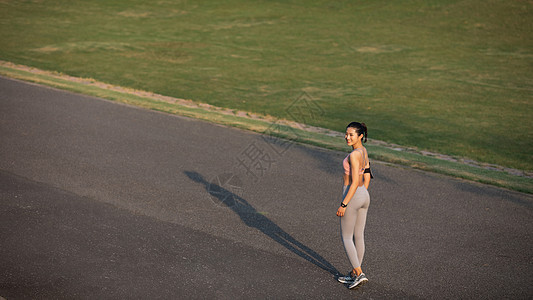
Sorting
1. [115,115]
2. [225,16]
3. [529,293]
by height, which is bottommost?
[529,293]

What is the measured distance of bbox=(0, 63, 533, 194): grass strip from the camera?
10.4 metres

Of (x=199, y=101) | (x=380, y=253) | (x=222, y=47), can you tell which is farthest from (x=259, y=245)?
(x=222, y=47)

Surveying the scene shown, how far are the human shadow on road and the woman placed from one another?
552mm

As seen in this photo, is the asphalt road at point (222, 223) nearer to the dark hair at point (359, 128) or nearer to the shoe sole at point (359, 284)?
the shoe sole at point (359, 284)

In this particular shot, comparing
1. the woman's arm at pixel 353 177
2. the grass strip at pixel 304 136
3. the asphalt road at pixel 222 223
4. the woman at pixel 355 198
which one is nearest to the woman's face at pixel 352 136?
the woman at pixel 355 198

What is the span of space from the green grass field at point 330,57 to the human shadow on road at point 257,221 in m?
6.66

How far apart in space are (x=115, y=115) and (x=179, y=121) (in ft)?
5.70

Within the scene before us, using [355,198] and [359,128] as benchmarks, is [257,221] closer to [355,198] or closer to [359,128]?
[355,198]

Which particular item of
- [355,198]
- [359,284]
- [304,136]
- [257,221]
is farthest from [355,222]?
[304,136]

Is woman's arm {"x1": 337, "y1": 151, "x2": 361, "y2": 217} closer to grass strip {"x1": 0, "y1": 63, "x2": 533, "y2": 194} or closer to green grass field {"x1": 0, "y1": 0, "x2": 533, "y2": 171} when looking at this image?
grass strip {"x1": 0, "y1": 63, "x2": 533, "y2": 194}

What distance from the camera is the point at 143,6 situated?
4306 cm

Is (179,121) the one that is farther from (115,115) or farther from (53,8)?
(53,8)

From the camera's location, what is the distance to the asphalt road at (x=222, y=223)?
19.6 ft

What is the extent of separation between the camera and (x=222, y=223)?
25.1 ft
